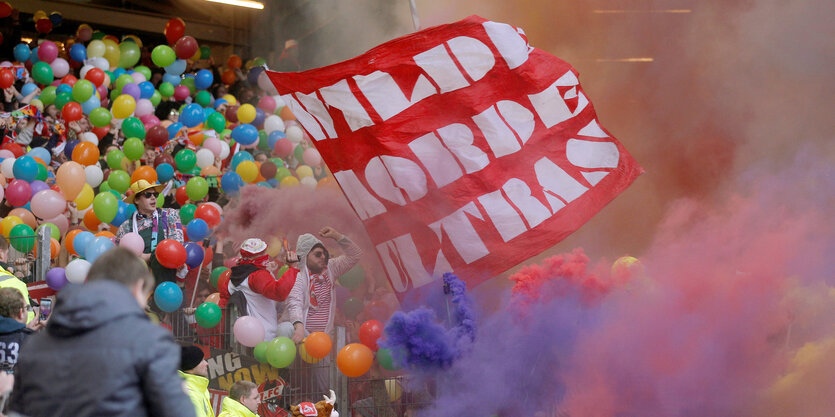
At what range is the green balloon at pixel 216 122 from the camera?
32.6 feet

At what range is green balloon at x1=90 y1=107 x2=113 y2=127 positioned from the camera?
9023mm

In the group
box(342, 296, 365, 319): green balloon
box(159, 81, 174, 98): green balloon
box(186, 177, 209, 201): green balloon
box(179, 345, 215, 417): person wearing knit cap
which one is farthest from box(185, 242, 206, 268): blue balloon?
box(159, 81, 174, 98): green balloon

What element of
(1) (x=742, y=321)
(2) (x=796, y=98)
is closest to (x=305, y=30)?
(2) (x=796, y=98)

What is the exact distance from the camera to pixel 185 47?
10938 mm

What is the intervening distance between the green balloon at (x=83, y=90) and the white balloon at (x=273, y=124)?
191 cm

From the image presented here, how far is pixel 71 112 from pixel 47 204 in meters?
2.26

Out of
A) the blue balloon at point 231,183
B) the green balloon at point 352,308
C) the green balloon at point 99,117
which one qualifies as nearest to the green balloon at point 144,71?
the green balloon at point 99,117

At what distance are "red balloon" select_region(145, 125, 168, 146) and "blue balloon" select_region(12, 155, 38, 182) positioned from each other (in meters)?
1.58

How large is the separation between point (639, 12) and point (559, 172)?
4162mm

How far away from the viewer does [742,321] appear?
17.6 feet

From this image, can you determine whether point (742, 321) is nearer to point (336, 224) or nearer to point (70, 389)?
point (336, 224)

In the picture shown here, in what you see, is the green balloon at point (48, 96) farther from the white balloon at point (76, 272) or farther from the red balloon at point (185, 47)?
the white balloon at point (76, 272)

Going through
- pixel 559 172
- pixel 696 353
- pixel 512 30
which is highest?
pixel 512 30

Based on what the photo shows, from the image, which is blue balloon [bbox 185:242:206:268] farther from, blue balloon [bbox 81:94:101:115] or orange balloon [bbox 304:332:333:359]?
blue balloon [bbox 81:94:101:115]
